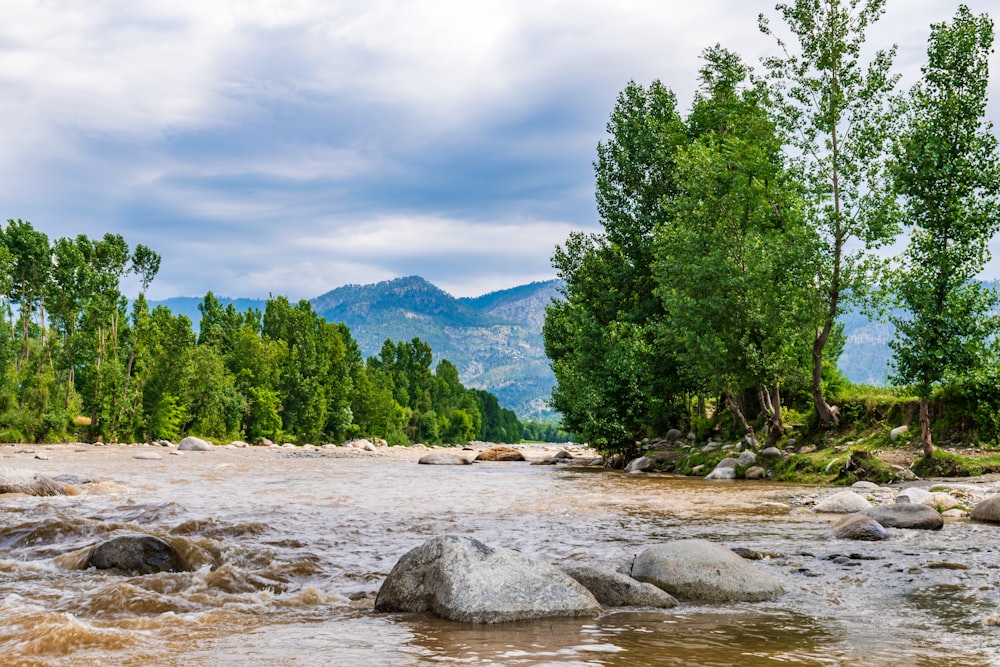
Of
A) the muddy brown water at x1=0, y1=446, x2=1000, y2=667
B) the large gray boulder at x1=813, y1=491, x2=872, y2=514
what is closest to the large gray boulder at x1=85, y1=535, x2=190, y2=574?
the muddy brown water at x1=0, y1=446, x2=1000, y2=667

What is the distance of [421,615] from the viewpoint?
22.7ft

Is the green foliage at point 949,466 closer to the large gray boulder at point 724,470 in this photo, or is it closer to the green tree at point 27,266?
the large gray boulder at point 724,470

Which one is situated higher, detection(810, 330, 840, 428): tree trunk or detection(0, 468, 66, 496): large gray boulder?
detection(810, 330, 840, 428): tree trunk

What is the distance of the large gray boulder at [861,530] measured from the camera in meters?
11.0

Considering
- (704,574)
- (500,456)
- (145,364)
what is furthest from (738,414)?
(145,364)

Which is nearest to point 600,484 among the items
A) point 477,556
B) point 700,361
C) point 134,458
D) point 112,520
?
point 700,361

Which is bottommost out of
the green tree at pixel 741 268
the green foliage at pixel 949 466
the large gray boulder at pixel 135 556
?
the large gray boulder at pixel 135 556

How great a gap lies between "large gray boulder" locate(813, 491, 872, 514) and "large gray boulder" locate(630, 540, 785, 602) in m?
7.42

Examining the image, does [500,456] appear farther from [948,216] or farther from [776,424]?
[948,216]

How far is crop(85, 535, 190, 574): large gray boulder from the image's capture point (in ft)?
28.4

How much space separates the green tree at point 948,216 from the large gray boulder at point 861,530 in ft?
31.3

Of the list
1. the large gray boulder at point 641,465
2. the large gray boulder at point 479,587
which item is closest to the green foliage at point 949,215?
the large gray boulder at point 641,465

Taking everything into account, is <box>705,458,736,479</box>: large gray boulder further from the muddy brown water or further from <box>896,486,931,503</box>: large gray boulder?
<box>896,486,931,503</box>: large gray boulder

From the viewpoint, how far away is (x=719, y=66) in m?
33.1
